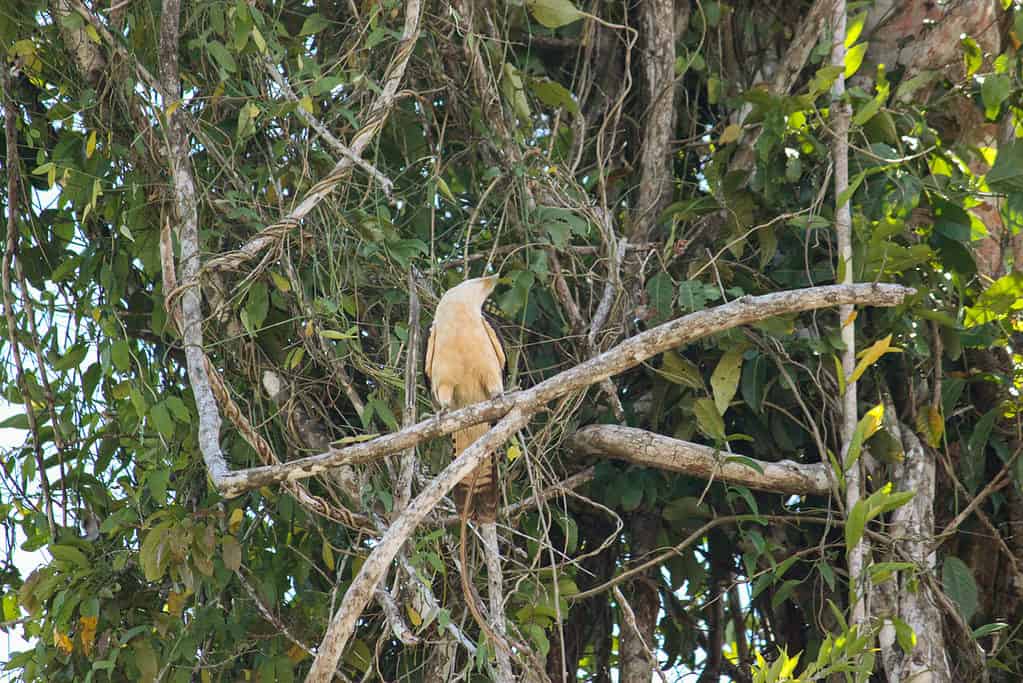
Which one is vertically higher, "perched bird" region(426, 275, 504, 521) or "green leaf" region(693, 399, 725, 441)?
"perched bird" region(426, 275, 504, 521)

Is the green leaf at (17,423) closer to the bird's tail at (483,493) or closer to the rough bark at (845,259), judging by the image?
the bird's tail at (483,493)

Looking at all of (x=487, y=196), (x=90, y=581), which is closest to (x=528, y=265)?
(x=487, y=196)

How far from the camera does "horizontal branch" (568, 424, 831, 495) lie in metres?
4.05

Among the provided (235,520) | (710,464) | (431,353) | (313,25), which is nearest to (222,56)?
(313,25)

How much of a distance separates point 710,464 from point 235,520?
61.7 inches

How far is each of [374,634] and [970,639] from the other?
201cm

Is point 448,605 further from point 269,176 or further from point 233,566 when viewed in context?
point 269,176

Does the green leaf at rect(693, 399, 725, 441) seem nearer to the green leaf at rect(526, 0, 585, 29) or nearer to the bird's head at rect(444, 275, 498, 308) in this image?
the bird's head at rect(444, 275, 498, 308)

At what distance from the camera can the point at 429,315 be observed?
4109 mm

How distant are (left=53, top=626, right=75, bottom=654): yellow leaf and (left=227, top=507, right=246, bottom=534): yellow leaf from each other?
638 mm

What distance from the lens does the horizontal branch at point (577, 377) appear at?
2.88m

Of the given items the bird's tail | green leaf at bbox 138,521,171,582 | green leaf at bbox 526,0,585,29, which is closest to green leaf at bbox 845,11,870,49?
green leaf at bbox 526,0,585,29

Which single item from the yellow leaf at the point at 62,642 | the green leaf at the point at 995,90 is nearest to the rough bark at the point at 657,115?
the green leaf at the point at 995,90

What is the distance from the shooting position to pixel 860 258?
13.3 ft
